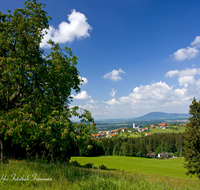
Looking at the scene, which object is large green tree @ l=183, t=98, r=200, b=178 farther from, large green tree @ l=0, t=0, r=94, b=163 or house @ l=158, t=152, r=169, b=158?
house @ l=158, t=152, r=169, b=158

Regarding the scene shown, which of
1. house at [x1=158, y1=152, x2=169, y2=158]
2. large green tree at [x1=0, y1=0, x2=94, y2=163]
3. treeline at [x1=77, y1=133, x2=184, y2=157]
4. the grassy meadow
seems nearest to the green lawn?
large green tree at [x1=0, y1=0, x2=94, y2=163]

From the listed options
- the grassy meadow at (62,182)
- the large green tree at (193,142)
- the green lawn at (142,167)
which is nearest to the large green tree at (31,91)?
the grassy meadow at (62,182)

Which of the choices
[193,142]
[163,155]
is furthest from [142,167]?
[163,155]

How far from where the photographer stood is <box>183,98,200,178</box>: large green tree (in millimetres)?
30628

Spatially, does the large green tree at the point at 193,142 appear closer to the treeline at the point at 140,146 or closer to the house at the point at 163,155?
the treeline at the point at 140,146

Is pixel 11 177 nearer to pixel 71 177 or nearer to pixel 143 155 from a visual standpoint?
pixel 71 177

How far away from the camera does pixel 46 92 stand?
9.84 metres

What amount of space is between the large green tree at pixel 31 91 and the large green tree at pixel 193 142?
32.0m

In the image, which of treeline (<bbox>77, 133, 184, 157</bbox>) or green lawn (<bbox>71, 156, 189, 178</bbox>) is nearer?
green lawn (<bbox>71, 156, 189, 178</bbox>)

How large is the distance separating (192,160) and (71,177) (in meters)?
35.2

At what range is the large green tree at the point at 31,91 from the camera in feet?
21.3

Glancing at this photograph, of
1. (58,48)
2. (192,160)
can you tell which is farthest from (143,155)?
(58,48)

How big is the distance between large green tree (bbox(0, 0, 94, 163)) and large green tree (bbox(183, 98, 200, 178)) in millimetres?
31987

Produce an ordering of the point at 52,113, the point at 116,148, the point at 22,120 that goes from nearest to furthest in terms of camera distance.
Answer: the point at 22,120, the point at 52,113, the point at 116,148
